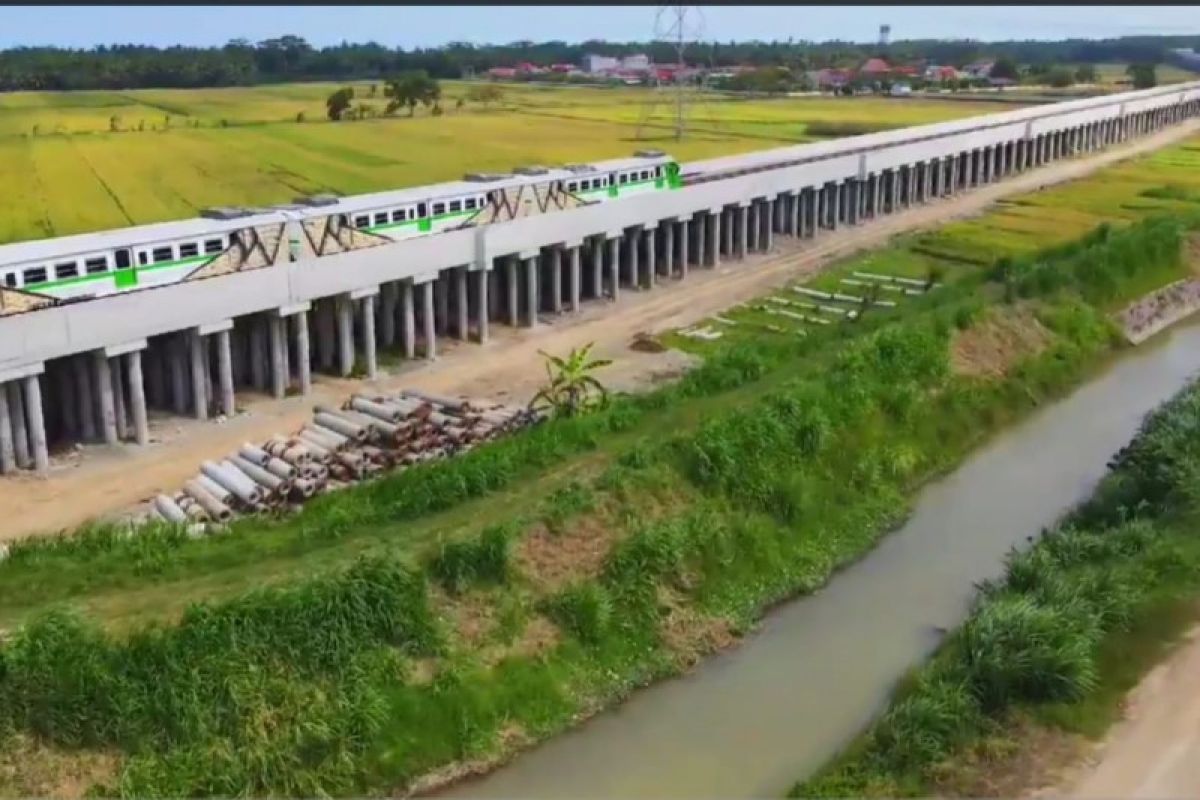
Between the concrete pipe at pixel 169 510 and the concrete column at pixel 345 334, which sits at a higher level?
the concrete column at pixel 345 334

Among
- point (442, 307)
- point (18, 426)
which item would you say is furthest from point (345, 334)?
point (18, 426)

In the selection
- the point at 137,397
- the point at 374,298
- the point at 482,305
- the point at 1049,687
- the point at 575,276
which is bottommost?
the point at 1049,687

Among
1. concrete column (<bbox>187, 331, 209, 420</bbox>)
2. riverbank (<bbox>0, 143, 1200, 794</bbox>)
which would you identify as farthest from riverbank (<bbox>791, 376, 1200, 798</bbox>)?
concrete column (<bbox>187, 331, 209, 420</bbox>)

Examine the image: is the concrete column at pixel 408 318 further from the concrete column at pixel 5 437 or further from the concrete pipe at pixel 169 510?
the concrete pipe at pixel 169 510

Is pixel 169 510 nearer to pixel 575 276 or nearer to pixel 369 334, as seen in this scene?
pixel 369 334

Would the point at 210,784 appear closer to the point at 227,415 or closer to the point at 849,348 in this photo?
the point at 227,415

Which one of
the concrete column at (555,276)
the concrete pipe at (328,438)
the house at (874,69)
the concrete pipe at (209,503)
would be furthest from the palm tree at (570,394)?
the house at (874,69)
